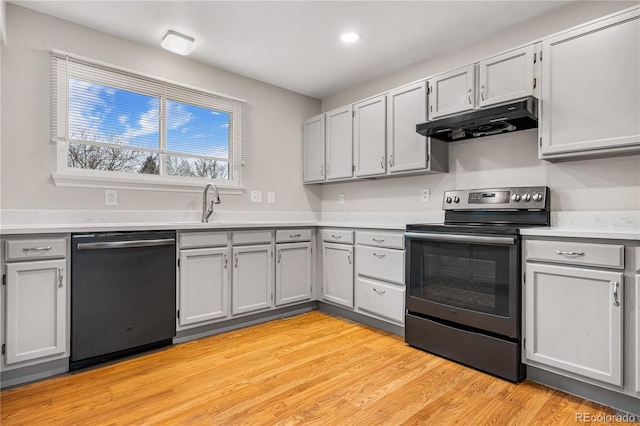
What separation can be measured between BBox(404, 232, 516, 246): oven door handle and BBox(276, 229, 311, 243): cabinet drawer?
1.20 meters

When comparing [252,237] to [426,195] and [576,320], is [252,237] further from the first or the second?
[576,320]

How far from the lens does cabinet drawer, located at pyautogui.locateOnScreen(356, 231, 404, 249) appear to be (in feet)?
9.64

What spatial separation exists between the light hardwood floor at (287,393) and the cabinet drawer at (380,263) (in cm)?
59

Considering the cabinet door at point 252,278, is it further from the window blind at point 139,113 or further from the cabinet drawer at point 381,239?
the window blind at point 139,113

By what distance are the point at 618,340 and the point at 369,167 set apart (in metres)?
2.26

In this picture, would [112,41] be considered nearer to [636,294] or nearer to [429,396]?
[429,396]

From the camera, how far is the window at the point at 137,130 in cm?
266

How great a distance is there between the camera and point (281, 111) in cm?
405

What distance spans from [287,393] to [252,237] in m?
1.54

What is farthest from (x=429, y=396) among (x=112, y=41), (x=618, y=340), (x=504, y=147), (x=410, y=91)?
(x=112, y=41)

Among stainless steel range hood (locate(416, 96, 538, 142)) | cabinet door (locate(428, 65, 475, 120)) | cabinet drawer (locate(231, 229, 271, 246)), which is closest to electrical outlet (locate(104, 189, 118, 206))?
cabinet drawer (locate(231, 229, 271, 246))

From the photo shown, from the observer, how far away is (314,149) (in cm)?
408

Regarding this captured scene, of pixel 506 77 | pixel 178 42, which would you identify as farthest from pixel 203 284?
pixel 506 77

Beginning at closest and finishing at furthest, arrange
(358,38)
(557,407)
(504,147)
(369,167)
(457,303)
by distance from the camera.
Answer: (557,407) → (457,303) → (504,147) → (358,38) → (369,167)
